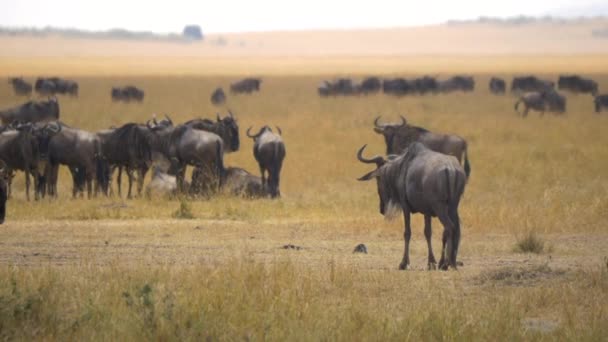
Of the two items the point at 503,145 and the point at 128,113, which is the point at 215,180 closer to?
the point at 503,145

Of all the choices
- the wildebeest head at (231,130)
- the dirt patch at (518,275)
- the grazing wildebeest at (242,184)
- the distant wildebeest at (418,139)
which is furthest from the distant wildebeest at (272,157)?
the dirt patch at (518,275)

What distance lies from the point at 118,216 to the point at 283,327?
7.48m

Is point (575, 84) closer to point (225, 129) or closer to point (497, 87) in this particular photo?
point (497, 87)

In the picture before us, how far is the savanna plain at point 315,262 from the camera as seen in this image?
7.27 meters

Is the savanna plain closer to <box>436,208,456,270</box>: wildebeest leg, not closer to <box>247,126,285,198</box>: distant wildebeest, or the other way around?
<box>436,208,456,270</box>: wildebeest leg

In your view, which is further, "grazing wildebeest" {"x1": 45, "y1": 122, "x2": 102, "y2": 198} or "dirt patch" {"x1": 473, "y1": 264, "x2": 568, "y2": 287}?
"grazing wildebeest" {"x1": 45, "y1": 122, "x2": 102, "y2": 198}

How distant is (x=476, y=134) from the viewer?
91.9ft

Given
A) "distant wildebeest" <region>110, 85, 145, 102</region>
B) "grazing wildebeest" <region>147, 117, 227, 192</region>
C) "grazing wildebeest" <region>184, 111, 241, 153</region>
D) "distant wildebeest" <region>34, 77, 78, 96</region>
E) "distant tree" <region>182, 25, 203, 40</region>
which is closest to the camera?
"grazing wildebeest" <region>147, 117, 227, 192</region>

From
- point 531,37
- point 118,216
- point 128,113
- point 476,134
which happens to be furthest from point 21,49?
point 118,216

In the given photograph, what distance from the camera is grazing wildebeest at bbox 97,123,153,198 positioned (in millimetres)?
18516

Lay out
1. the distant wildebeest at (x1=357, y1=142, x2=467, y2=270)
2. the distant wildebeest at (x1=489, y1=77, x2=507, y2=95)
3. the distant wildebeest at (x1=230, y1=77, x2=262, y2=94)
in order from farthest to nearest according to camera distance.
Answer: the distant wildebeest at (x1=230, y1=77, x2=262, y2=94), the distant wildebeest at (x1=489, y1=77, x2=507, y2=95), the distant wildebeest at (x1=357, y1=142, x2=467, y2=270)

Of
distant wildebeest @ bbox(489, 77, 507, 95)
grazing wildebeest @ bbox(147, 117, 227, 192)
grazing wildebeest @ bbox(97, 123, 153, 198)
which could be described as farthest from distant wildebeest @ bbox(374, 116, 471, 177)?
distant wildebeest @ bbox(489, 77, 507, 95)

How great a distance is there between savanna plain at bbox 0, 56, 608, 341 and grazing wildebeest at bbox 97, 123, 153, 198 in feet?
3.03

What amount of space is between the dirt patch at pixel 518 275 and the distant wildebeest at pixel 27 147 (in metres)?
10.0
